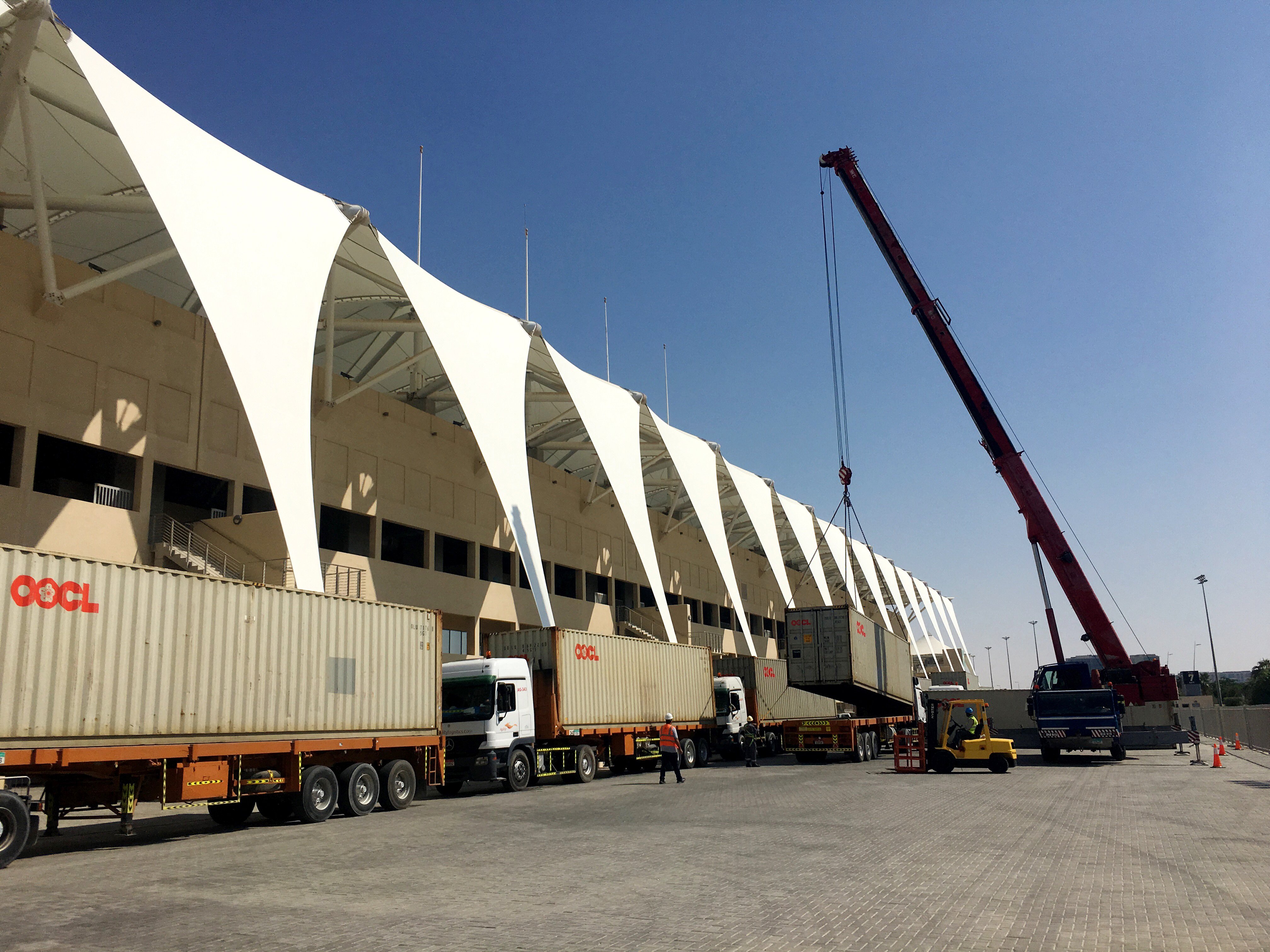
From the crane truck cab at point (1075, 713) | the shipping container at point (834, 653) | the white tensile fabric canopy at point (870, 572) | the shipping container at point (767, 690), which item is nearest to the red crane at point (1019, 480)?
the crane truck cab at point (1075, 713)

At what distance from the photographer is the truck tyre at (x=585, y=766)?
24.8 m

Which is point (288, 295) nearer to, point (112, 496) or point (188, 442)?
point (188, 442)

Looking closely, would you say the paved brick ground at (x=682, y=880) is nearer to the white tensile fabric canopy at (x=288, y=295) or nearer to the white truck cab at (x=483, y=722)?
the white truck cab at (x=483, y=722)

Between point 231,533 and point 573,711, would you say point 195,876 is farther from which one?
point 231,533

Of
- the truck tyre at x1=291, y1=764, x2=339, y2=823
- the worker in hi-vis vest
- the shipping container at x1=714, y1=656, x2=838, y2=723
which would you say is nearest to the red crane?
the shipping container at x1=714, y1=656, x2=838, y2=723

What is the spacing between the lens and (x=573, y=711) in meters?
24.6

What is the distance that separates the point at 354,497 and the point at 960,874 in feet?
81.3

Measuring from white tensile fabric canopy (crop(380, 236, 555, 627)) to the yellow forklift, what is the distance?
1123cm

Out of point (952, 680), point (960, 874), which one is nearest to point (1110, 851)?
point (960, 874)

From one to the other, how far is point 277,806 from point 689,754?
16206 mm

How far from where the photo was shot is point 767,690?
38531mm

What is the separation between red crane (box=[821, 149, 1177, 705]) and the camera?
99.0 feet

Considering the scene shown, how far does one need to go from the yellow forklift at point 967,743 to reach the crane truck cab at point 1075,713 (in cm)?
349

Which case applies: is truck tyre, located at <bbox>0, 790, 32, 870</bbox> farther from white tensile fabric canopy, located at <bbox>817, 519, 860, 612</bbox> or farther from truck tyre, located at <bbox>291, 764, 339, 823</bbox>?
white tensile fabric canopy, located at <bbox>817, 519, 860, 612</bbox>
